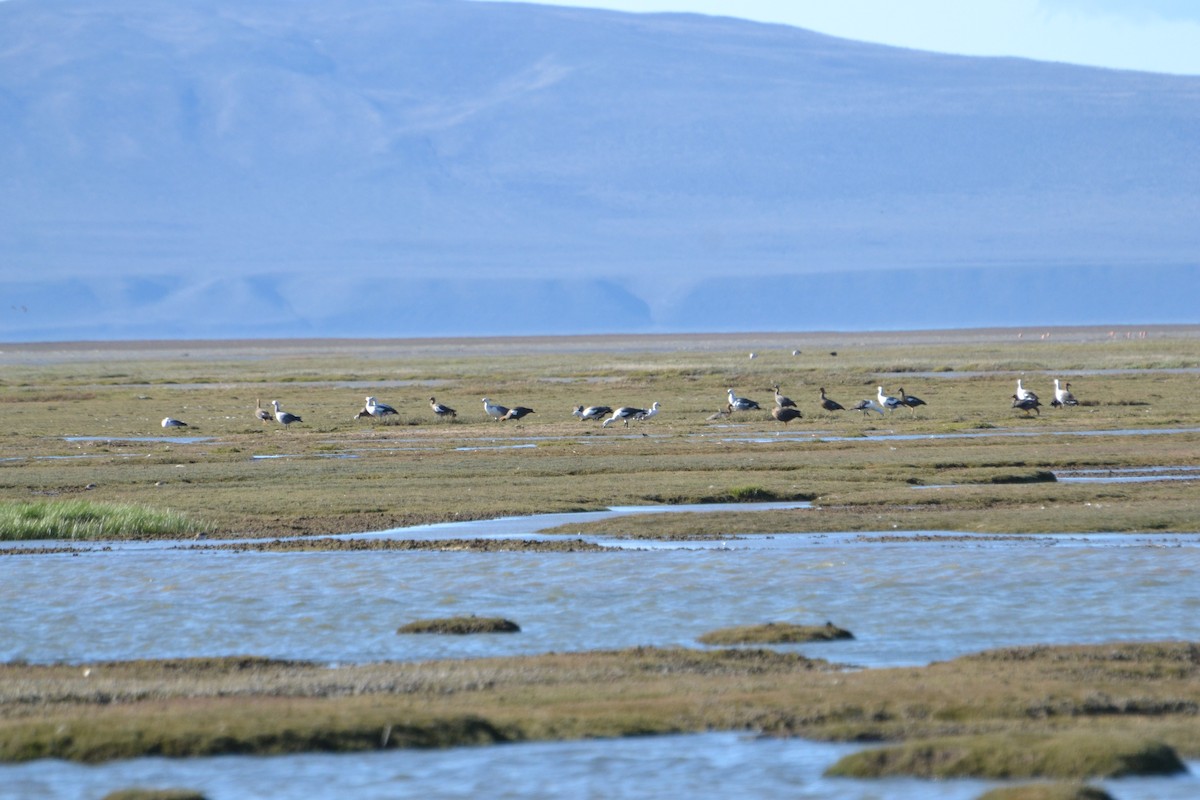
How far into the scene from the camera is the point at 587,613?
619 inches

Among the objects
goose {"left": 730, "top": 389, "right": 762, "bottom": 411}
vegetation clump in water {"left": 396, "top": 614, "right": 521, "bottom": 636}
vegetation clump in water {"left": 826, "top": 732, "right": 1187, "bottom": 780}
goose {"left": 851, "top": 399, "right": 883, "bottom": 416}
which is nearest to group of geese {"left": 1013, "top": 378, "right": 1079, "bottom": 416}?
goose {"left": 851, "top": 399, "right": 883, "bottom": 416}

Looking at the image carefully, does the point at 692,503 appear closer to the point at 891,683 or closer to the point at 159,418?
the point at 891,683

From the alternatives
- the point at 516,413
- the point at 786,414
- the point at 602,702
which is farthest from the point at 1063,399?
the point at 602,702

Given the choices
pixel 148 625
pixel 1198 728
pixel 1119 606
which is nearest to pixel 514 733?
pixel 1198 728

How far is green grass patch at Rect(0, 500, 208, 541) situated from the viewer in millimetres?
21625

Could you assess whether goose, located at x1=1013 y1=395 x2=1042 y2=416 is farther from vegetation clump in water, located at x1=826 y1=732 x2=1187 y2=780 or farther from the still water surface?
vegetation clump in water, located at x1=826 y1=732 x2=1187 y2=780

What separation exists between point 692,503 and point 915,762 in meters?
13.6

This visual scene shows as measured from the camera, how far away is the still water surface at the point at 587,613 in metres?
10.7

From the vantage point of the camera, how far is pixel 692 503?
2419 centimetres

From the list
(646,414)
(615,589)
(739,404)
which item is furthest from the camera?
(739,404)

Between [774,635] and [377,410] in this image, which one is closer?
[774,635]

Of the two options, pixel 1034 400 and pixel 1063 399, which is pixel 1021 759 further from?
pixel 1063 399

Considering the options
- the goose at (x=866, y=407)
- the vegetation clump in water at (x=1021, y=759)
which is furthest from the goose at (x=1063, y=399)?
the vegetation clump in water at (x=1021, y=759)

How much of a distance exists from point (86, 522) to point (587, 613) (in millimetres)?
8756
